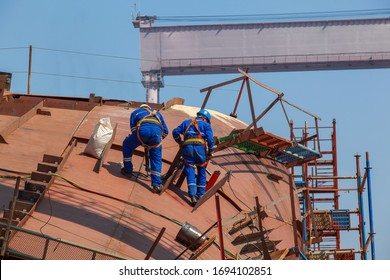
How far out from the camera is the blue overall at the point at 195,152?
55.9 ft

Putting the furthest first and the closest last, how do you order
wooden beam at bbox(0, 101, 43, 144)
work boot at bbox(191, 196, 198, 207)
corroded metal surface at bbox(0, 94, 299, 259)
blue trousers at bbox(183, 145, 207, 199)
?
wooden beam at bbox(0, 101, 43, 144) < blue trousers at bbox(183, 145, 207, 199) < work boot at bbox(191, 196, 198, 207) < corroded metal surface at bbox(0, 94, 299, 259)

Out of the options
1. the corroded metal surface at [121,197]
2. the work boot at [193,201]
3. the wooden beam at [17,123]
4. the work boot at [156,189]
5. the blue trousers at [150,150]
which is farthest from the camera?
the wooden beam at [17,123]

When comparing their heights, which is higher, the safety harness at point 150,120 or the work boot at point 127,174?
the safety harness at point 150,120

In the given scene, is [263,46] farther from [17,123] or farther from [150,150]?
[150,150]

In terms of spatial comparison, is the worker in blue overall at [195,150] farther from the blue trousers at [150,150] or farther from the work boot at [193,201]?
the blue trousers at [150,150]

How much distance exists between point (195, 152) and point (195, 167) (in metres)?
0.29

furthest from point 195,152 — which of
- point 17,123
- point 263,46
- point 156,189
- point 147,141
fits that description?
point 263,46

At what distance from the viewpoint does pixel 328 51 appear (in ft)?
272

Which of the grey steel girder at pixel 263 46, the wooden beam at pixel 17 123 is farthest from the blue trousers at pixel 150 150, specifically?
the grey steel girder at pixel 263 46

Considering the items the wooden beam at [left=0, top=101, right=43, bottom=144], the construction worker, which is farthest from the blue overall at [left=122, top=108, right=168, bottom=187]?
the wooden beam at [left=0, top=101, right=43, bottom=144]

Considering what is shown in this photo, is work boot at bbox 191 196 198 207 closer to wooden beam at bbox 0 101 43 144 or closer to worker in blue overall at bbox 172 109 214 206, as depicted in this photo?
worker in blue overall at bbox 172 109 214 206

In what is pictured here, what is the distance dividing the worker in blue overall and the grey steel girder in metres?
63.6

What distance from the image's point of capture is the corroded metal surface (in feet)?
46.3

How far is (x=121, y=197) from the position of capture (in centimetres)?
1580
